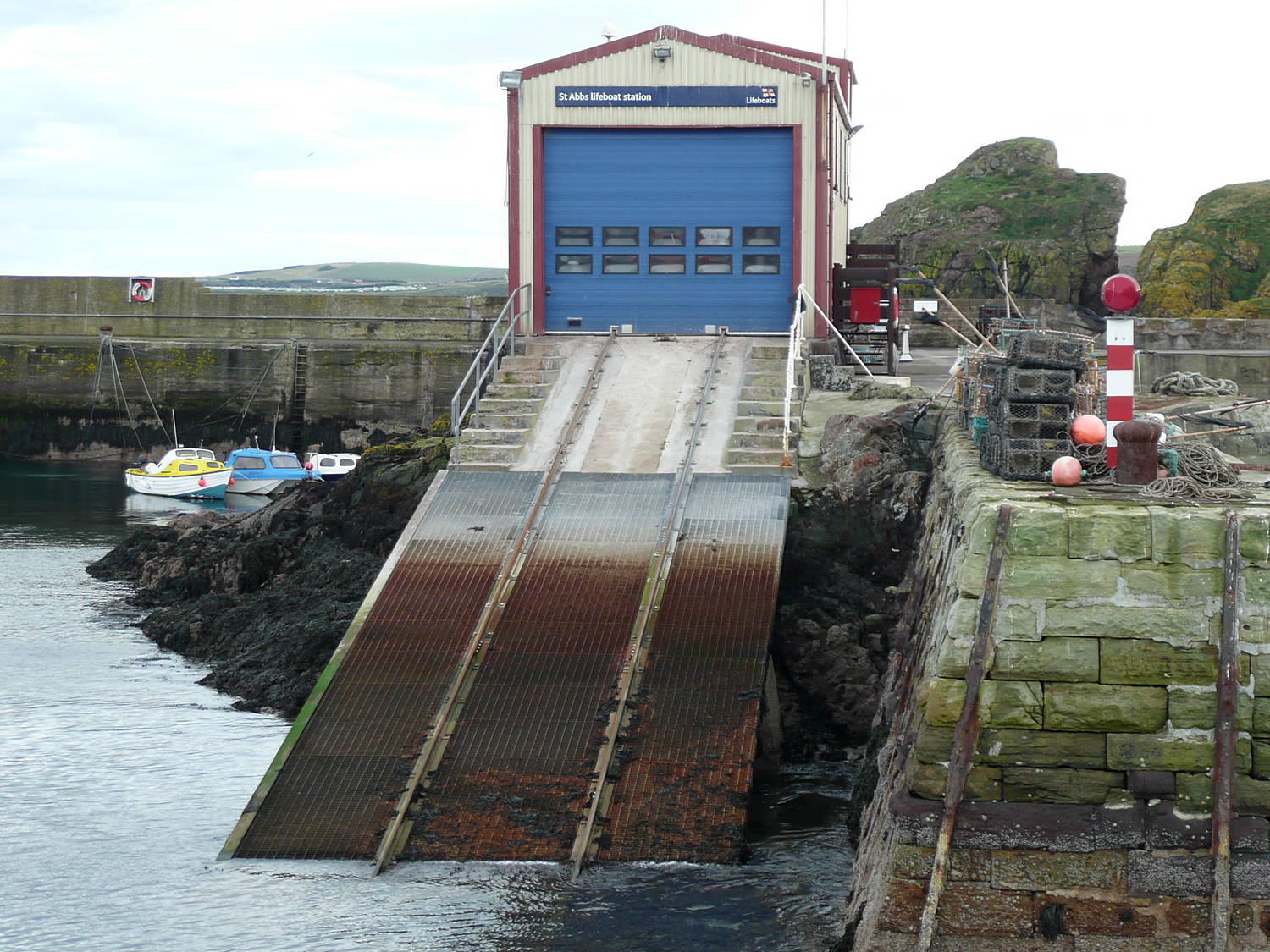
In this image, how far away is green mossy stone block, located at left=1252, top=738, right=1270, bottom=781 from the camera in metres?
→ 9.35

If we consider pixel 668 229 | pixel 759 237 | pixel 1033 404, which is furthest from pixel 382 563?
pixel 1033 404

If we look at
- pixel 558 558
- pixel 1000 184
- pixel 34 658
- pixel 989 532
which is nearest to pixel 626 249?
pixel 558 558

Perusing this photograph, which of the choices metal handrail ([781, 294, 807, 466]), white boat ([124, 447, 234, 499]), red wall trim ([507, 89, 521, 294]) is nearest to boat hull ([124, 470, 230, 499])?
white boat ([124, 447, 234, 499])

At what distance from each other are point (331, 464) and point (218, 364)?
437 cm

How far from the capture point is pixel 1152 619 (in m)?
9.40

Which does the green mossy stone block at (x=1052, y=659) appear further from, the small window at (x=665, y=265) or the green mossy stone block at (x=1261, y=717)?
the small window at (x=665, y=265)

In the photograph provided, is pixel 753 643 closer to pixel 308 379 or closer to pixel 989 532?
pixel 989 532

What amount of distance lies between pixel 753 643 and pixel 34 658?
10.8m

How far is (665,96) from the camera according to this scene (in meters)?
22.6

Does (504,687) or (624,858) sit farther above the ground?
(504,687)

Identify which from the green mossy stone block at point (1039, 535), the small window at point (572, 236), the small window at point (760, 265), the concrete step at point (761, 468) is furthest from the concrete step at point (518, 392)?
the green mossy stone block at point (1039, 535)

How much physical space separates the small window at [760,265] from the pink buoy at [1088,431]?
1170cm

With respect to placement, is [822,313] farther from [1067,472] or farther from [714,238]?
[1067,472]

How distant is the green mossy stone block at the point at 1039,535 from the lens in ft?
31.1
